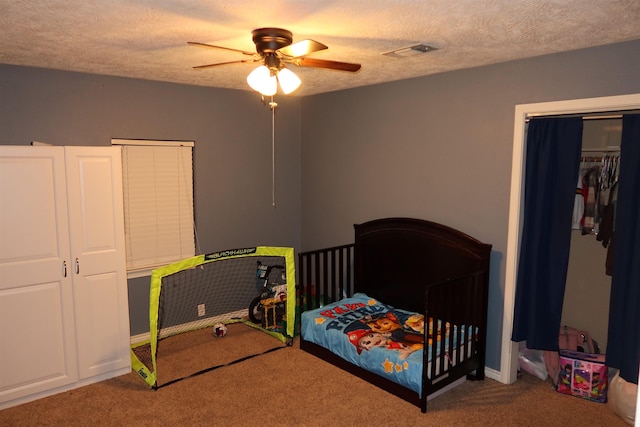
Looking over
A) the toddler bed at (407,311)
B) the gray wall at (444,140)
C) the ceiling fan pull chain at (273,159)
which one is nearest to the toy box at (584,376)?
the gray wall at (444,140)

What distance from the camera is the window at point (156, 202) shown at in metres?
4.23

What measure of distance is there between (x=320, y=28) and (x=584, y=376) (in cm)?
303

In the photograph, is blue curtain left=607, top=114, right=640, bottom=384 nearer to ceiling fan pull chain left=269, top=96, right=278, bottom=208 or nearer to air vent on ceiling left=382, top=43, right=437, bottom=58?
air vent on ceiling left=382, top=43, right=437, bottom=58

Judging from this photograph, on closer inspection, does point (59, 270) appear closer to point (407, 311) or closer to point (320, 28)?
point (320, 28)

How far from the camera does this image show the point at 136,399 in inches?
132

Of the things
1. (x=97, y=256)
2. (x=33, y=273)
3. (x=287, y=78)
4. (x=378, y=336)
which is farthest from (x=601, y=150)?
(x=33, y=273)

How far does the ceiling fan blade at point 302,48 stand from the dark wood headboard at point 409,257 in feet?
6.81

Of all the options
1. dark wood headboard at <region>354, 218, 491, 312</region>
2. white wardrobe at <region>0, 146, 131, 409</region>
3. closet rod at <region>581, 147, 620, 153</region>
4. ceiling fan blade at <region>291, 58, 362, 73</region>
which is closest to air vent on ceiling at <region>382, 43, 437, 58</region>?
ceiling fan blade at <region>291, 58, 362, 73</region>

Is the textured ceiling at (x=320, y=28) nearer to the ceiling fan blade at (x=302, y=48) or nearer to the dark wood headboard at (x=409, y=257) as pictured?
the ceiling fan blade at (x=302, y=48)

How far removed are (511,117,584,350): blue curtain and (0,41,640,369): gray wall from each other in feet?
0.55

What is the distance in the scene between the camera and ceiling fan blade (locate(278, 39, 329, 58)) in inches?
88.6

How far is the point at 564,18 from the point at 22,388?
4.12m

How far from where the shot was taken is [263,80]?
2.49 meters

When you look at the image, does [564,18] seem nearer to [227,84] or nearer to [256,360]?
[227,84]
